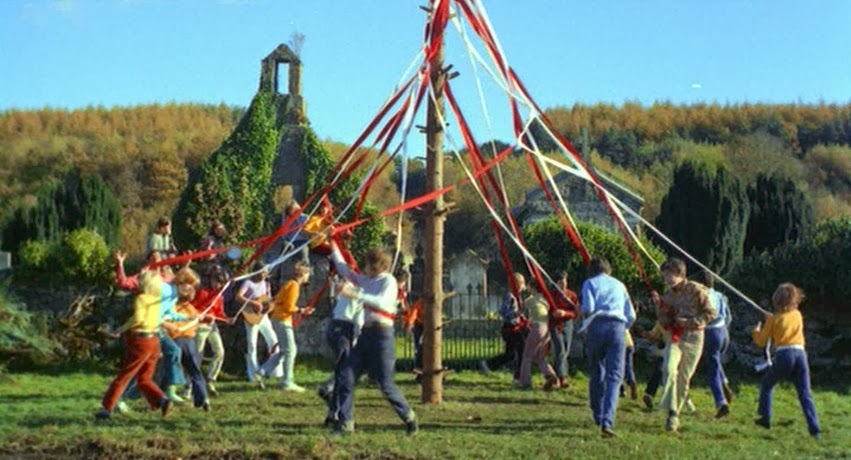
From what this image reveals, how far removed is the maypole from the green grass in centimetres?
36

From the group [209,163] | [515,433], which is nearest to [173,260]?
[515,433]

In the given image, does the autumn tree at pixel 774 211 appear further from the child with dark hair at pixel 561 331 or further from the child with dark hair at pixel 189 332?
the child with dark hair at pixel 189 332

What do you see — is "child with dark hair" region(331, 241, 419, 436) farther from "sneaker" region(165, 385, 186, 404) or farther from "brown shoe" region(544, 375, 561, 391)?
"brown shoe" region(544, 375, 561, 391)

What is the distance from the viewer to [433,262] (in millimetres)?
12227

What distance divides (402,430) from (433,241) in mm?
2481

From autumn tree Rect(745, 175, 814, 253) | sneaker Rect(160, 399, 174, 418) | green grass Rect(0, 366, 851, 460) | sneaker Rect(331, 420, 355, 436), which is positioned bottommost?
green grass Rect(0, 366, 851, 460)

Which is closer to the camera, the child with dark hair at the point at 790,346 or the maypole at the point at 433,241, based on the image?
the child with dark hair at the point at 790,346

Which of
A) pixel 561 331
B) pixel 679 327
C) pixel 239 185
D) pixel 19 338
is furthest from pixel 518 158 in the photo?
pixel 679 327

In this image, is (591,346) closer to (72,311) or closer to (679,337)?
(679,337)

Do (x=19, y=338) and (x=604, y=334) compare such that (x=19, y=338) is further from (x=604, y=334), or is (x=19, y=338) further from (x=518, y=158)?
(x=518, y=158)

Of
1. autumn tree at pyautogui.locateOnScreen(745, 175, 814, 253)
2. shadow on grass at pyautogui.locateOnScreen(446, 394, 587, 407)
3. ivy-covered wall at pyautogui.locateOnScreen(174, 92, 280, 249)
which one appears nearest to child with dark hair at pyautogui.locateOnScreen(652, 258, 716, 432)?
shadow on grass at pyautogui.locateOnScreen(446, 394, 587, 407)

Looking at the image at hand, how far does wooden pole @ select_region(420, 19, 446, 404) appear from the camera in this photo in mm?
12203

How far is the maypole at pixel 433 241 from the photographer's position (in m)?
12.2

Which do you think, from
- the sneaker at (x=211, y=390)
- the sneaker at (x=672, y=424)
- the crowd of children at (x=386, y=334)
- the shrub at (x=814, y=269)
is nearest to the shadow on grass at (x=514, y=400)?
the crowd of children at (x=386, y=334)
